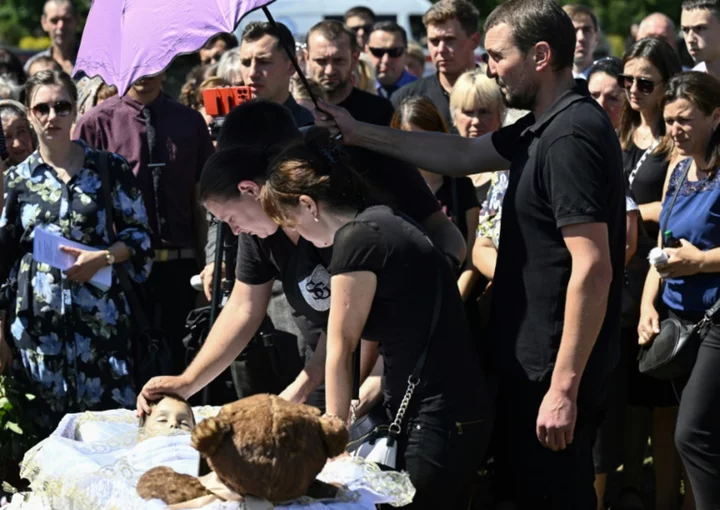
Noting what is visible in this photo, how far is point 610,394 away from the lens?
17.7ft

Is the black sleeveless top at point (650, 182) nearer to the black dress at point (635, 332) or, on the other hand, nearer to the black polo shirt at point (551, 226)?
the black dress at point (635, 332)

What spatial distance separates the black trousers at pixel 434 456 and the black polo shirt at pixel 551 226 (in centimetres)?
38

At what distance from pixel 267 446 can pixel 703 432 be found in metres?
2.07

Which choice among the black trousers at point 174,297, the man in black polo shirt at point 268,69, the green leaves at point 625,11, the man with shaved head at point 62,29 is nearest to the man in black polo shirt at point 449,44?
the man in black polo shirt at point 268,69

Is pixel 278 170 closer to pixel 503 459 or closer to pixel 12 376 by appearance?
pixel 503 459

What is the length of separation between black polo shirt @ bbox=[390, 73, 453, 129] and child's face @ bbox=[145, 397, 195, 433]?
12.1 feet

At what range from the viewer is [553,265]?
11.6 feet

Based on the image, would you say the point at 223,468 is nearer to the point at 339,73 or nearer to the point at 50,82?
the point at 50,82

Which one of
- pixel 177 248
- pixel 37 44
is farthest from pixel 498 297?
pixel 37 44

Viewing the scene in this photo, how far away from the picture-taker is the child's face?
3.65 m

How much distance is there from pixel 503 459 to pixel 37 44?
2201cm

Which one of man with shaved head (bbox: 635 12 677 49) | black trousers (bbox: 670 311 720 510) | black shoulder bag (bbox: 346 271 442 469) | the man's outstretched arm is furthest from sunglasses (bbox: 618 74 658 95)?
black shoulder bag (bbox: 346 271 442 469)

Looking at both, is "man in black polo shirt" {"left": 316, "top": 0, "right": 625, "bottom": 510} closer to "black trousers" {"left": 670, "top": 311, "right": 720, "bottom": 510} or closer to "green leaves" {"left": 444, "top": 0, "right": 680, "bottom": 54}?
"black trousers" {"left": 670, "top": 311, "right": 720, "bottom": 510}

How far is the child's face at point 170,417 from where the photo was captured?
3654 mm
